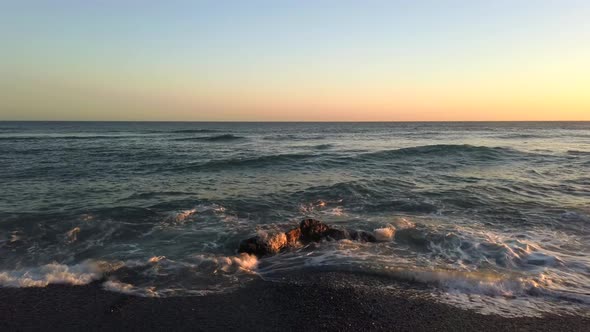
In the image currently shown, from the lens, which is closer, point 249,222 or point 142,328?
point 142,328

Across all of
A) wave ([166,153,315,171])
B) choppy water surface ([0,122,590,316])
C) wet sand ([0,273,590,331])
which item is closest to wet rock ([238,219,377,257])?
choppy water surface ([0,122,590,316])

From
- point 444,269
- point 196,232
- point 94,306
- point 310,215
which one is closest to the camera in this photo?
point 94,306

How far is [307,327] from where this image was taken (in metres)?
4.40

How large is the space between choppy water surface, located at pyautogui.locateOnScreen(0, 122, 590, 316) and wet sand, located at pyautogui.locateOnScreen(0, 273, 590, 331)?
30 centimetres

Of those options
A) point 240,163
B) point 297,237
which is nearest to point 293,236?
point 297,237

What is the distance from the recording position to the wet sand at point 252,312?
4410 millimetres

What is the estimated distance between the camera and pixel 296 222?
29.8ft

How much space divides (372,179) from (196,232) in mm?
8734

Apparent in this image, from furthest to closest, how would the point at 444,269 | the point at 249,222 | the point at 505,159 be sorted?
the point at 505,159, the point at 249,222, the point at 444,269

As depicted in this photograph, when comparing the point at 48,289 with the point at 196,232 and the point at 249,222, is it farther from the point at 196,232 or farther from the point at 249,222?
the point at 249,222

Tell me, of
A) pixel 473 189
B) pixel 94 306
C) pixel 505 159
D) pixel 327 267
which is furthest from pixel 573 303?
pixel 505 159

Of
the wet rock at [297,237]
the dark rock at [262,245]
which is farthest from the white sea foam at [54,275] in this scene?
the wet rock at [297,237]

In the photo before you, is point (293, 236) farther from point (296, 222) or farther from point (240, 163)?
point (240, 163)

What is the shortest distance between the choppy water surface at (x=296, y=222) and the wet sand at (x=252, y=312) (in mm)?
295
